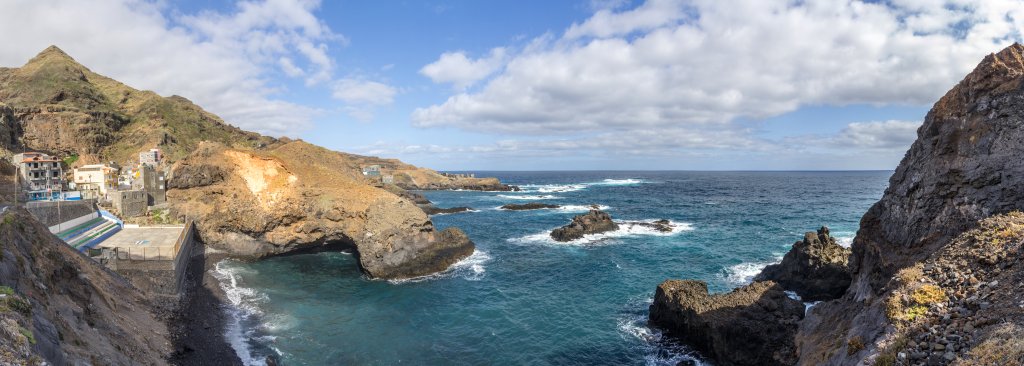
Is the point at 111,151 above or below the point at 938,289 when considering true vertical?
above

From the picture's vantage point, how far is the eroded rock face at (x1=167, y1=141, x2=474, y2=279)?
38000 mm

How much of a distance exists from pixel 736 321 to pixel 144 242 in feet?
138

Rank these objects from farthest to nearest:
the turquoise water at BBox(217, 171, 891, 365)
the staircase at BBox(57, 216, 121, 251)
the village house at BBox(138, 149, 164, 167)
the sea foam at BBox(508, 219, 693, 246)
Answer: the village house at BBox(138, 149, 164, 167), the sea foam at BBox(508, 219, 693, 246), the staircase at BBox(57, 216, 121, 251), the turquoise water at BBox(217, 171, 891, 365)

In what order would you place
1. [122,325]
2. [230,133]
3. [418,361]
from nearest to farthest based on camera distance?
[122,325], [418,361], [230,133]

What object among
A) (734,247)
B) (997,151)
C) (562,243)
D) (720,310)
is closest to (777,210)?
(734,247)

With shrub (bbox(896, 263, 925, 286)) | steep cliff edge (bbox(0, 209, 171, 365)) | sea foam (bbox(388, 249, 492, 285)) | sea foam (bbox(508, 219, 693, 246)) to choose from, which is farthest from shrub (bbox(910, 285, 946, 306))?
sea foam (bbox(508, 219, 693, 246))

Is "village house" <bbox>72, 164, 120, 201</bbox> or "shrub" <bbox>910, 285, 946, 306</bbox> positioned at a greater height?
"village house" <bbox>72, 164, 120, 201</bbox>

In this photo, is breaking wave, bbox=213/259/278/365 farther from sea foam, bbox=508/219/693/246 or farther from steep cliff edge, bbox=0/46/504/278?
sea foam, bbox=508/219/693/246

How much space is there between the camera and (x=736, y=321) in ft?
72.1

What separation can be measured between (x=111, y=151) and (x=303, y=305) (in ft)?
231

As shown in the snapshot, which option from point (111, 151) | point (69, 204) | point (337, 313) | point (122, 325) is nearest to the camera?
point (122, 325)

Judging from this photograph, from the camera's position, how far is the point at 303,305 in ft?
96.4

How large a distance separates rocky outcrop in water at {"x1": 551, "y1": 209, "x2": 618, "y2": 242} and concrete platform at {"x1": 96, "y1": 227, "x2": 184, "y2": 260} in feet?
117

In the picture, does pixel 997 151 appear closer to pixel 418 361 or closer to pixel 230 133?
pixel 418 361
